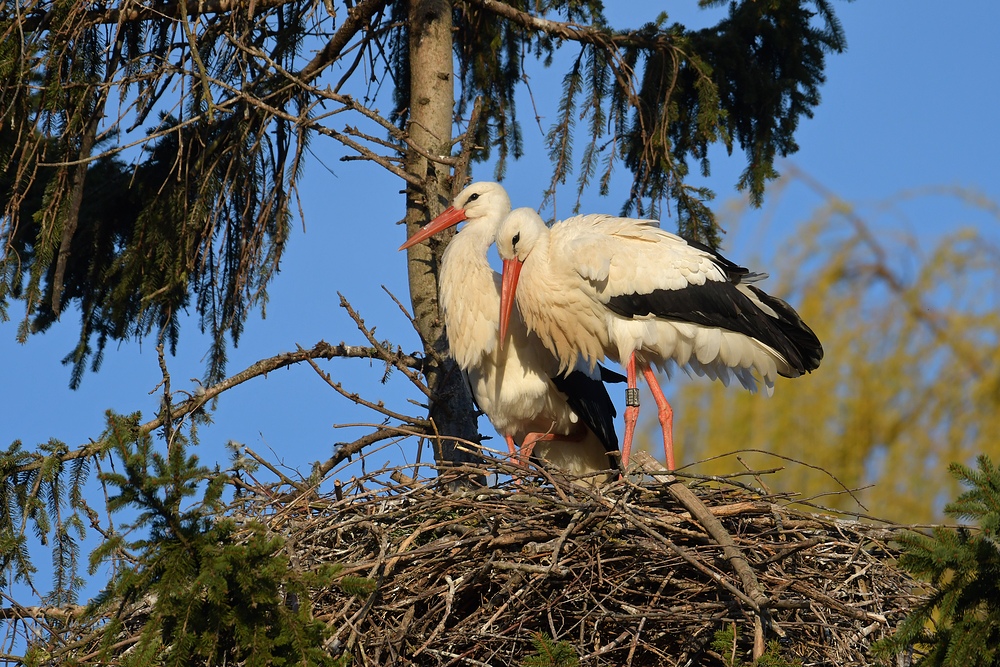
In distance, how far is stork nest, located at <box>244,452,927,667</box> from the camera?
3986 millimetres

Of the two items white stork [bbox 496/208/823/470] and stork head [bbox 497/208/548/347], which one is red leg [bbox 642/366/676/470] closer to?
white stork [bbox 496/208/823/470]

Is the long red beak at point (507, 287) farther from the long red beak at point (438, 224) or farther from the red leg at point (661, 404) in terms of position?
the red leg at point (661, 404)

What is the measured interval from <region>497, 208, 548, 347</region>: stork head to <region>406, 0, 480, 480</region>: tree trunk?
0.44 meters

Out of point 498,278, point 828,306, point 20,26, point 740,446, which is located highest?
point 20,26

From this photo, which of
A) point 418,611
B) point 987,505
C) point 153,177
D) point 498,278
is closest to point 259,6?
point 153,177

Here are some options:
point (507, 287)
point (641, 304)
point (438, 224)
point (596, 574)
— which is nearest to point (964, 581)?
point (596, 574)

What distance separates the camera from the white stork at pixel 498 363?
578 centimetres

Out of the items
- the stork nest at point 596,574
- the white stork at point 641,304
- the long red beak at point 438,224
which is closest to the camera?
the stork nest at point 596,574

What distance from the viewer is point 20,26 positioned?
4930mm

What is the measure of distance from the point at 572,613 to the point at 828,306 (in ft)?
9.51

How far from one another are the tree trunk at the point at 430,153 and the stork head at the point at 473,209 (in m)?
0.08

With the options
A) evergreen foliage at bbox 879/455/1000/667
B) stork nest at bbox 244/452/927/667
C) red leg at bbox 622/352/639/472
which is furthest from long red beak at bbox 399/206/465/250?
evergreen foliage at bbox 879/455/1000/667

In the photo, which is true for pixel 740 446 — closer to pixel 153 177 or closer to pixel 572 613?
pixel 572 613

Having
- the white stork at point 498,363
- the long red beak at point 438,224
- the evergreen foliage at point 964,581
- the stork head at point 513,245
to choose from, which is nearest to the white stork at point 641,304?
the stork head at point 513,245
